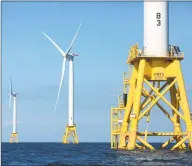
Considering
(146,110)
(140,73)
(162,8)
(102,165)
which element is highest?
(162,8)

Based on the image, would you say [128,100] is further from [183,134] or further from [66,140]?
[66,140]

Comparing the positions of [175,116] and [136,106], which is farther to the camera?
[175,116]

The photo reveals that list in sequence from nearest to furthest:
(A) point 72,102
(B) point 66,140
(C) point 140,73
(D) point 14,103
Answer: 1. (C) point 140,73
2. (A) point 72,102
3. (B) point 66,140
4. (D) point 14,103

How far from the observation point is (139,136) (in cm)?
6744

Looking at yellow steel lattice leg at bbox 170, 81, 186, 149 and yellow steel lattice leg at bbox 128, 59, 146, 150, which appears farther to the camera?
yellow steel lattice leg at bbox 170, 81, 186, 149

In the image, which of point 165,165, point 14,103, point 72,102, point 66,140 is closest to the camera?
point 165,165

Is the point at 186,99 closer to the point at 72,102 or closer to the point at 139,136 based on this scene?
the point at 139,136

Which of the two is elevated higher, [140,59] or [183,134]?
[140,59]

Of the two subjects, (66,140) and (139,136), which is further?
(66,140)

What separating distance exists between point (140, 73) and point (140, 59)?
6.54ft

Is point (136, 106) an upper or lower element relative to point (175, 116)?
upper

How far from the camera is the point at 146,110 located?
65.8 metres

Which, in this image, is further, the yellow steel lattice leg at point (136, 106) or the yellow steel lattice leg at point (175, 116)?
the yellow steel lattice leg at point (175, 116)

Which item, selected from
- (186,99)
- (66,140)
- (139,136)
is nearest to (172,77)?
(186,99)
